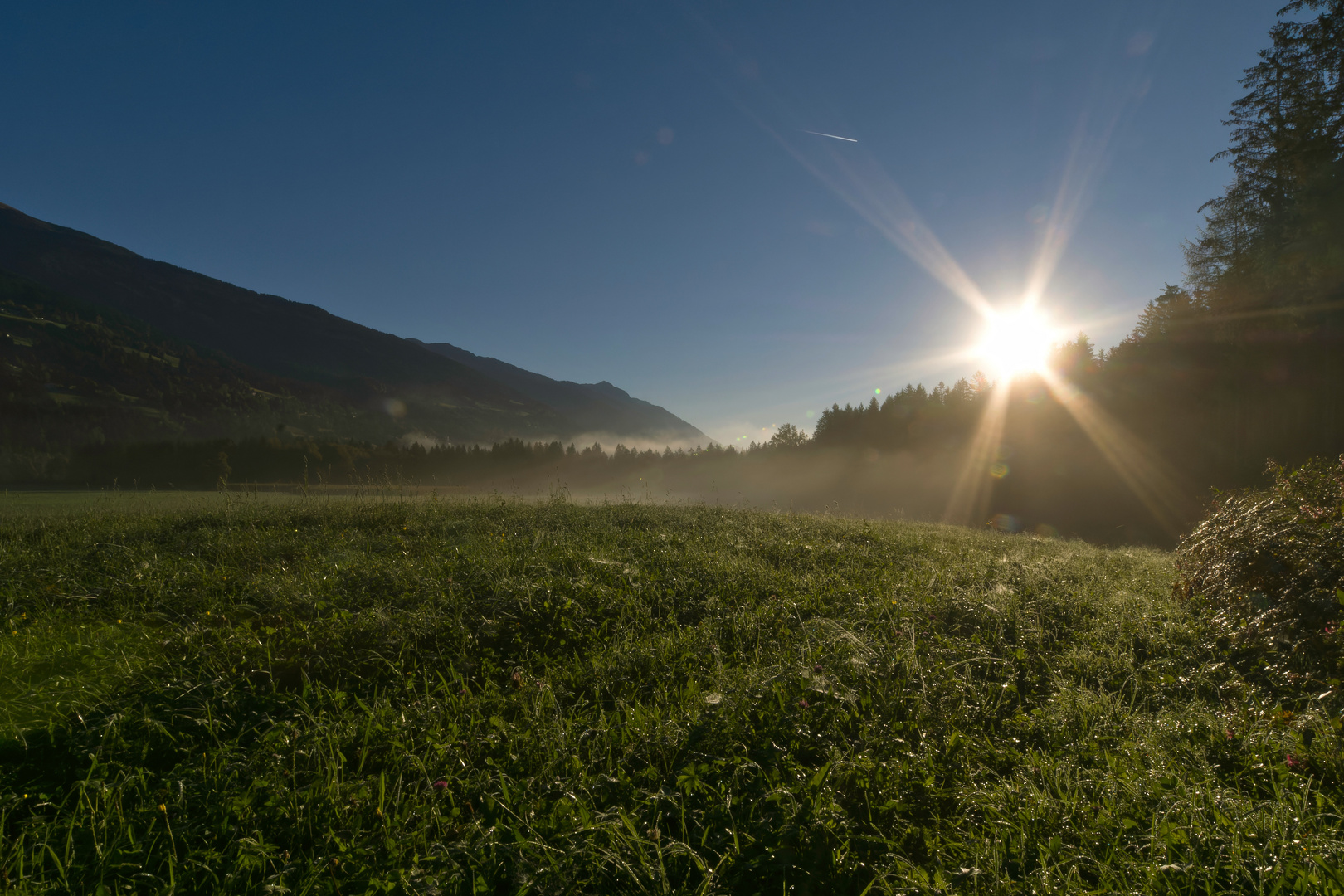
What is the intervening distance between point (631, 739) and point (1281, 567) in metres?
5.76

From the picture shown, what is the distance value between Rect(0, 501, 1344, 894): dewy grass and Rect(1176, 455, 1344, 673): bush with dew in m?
0.32

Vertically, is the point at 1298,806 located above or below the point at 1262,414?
below

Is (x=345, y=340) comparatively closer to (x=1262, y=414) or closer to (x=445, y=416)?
(x=445, y=416)

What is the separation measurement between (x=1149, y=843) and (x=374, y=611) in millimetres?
4724

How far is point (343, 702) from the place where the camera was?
308 centimetres

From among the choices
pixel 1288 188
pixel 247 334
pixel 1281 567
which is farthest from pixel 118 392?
pixel 247 334

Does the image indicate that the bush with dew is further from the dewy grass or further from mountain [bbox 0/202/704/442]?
mountain [bbox 0/202/704/442]

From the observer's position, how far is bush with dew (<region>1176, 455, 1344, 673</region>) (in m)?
3.67

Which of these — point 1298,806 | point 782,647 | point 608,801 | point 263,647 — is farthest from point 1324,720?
point 263,647

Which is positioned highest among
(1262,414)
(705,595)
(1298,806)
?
(1262,414)

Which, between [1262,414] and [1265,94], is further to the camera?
[1262,414]

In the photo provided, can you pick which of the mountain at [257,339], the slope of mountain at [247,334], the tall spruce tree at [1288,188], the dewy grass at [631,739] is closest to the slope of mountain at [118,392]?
the mountain at [257,339]

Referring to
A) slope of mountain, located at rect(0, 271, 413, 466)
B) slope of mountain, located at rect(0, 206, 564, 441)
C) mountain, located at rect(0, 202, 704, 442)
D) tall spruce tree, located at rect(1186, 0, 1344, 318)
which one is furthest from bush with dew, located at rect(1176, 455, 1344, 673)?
slope of mountain, located at rect(0, 206, 564, 441)

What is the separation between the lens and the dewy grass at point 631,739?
76.0 inches
